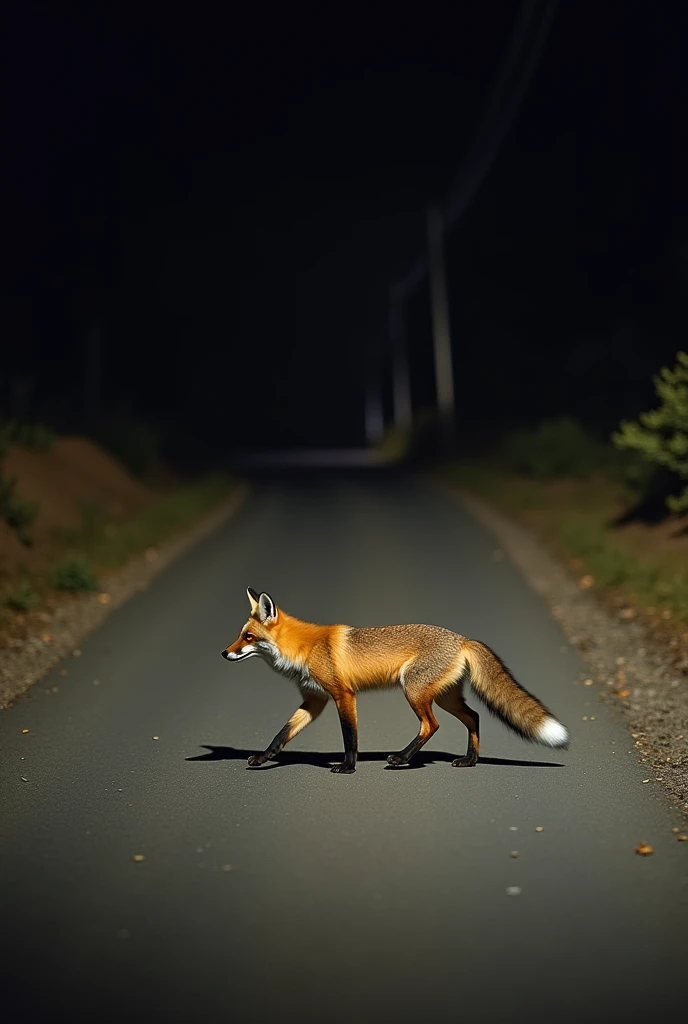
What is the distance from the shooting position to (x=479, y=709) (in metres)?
10.2

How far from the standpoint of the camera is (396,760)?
798cm

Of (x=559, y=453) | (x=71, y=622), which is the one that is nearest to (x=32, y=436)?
(x=71, y=622)

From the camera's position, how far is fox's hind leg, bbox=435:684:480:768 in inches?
305

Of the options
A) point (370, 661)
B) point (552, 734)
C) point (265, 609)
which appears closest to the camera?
point (552, 734)

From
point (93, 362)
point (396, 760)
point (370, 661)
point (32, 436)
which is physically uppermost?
point (93, 362)

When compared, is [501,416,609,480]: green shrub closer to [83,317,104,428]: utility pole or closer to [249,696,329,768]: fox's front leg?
[83,317,104,428]: utility pole

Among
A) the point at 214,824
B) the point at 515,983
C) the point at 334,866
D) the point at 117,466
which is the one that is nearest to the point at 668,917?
the point at 515,983

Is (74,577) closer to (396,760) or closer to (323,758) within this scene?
(323,758)

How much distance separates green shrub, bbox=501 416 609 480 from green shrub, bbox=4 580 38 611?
68.1ft

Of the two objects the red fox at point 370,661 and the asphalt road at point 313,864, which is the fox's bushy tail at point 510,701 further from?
Result: the asphalt road at point 313,864

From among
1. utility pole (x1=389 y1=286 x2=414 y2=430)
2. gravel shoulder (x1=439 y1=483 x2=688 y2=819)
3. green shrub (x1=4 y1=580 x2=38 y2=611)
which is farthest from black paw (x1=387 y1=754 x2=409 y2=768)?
utility pole (x1=389 y1=286 x2=414 y2=430)

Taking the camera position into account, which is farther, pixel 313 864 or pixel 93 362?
pixel 93 362

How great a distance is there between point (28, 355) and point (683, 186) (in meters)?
23.1

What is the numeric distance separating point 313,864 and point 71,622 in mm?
8581
